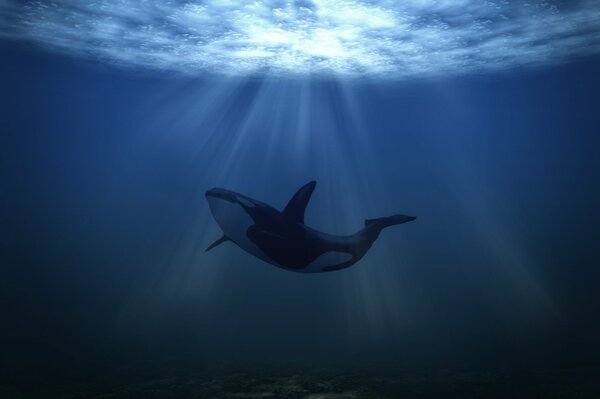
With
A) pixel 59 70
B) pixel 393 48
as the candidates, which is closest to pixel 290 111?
pixel 59 70

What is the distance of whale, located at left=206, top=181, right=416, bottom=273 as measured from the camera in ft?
18.3

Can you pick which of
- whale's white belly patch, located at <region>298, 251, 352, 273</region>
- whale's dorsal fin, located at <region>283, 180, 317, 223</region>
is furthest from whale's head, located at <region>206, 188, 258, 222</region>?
whale's white belly patch, located at <region>298, 251, 352, 273</region>

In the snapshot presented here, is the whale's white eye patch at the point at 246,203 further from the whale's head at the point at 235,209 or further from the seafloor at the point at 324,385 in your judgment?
the seafloor at the point at 324,385

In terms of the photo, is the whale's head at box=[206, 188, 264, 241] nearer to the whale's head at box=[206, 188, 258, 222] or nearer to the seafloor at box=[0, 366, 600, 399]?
the whale's head at box=[206, 188, 258, 222]

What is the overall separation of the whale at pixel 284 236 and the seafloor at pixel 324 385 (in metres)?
2.09

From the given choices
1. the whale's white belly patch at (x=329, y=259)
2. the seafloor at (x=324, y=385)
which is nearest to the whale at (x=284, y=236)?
the whale's white belly patch at (x=329, y=259)

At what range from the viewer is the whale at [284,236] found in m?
5.57

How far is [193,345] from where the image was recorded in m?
15.4

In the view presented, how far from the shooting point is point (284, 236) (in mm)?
5586

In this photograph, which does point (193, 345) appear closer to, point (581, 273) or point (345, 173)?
point (581, 273)

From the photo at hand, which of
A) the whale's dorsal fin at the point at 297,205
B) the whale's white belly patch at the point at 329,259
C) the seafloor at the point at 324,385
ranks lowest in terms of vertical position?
the seafloor at the point at 324,385

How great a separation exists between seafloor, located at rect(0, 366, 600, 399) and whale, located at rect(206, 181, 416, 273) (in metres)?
2.09

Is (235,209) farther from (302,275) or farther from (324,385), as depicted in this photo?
(302,275)

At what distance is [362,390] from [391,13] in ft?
39.9
